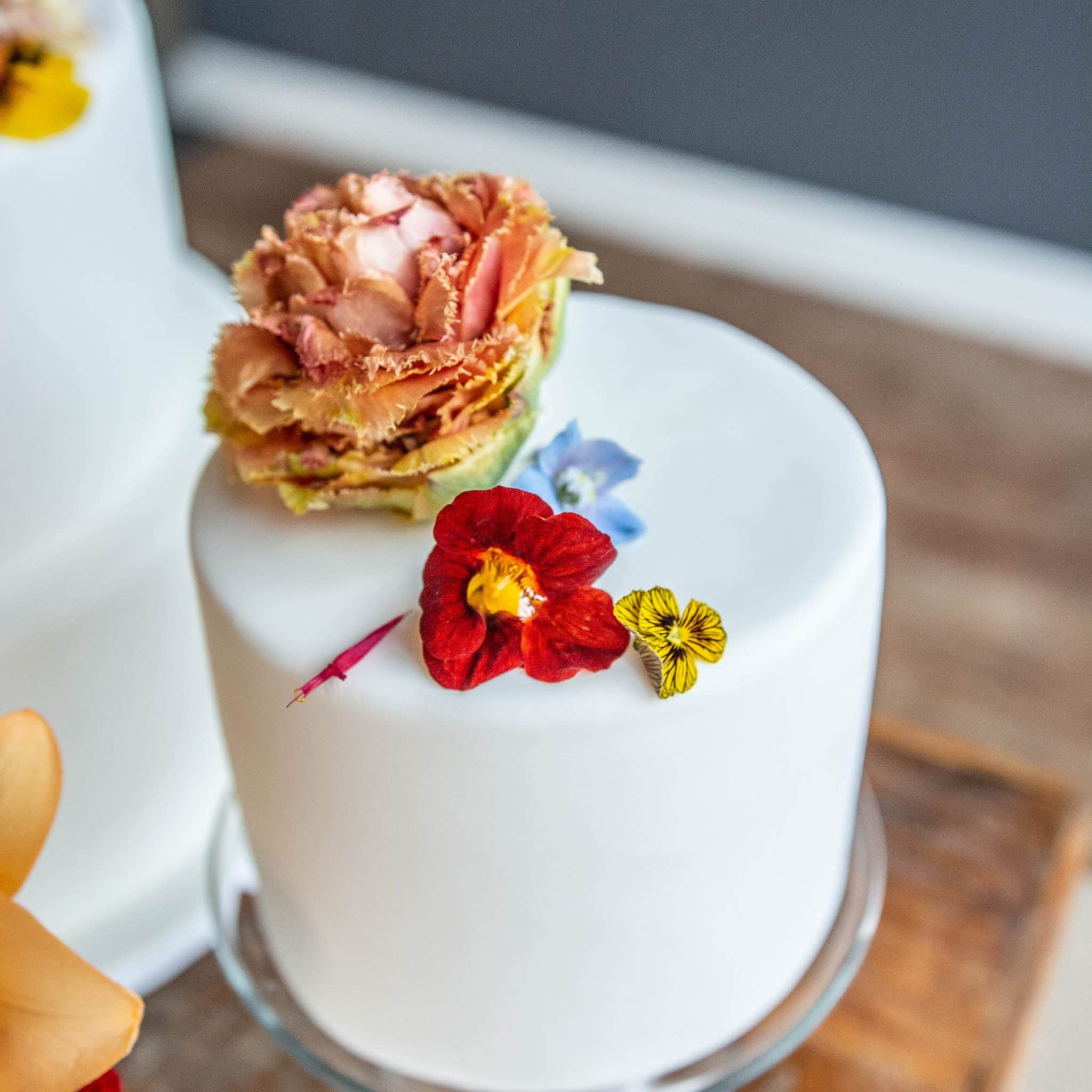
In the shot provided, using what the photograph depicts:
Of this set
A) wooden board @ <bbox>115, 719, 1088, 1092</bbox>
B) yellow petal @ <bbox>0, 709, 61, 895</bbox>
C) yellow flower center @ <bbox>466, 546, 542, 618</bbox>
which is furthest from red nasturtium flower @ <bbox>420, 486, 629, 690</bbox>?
wooden board @ <bbox>115, 719, 1088, 1092</bbox>

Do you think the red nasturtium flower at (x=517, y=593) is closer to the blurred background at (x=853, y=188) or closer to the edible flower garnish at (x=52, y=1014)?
the edible flower garnish at (x=52, y=1014)

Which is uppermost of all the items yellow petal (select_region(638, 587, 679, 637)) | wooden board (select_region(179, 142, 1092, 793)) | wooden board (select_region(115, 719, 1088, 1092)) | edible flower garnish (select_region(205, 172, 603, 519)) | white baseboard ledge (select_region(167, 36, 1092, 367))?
edible flower garnish (select_region(205, 172, 603, 519))

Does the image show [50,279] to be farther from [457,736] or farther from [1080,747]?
[1080,747]

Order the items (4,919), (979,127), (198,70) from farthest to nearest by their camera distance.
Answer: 1. (198,70)
2. (979,127)
3. (4,919)

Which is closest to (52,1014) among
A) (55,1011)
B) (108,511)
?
(55,1011)

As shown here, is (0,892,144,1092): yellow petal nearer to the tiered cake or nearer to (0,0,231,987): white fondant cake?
the tiered cake

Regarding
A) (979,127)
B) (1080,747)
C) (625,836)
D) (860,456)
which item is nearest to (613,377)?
(860,456)

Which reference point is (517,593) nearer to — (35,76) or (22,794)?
(22,794)
